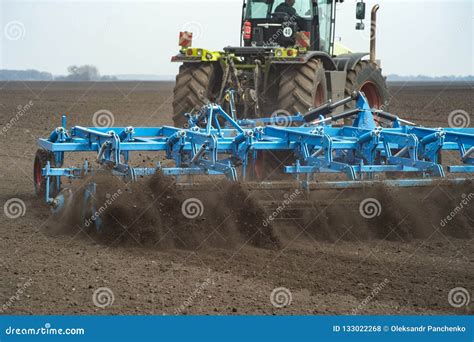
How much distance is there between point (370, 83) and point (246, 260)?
5.63 metres

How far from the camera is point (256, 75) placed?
30.3 feet

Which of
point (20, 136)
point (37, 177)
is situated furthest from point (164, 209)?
point (20, 136)

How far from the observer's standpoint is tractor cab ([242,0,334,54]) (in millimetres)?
9914

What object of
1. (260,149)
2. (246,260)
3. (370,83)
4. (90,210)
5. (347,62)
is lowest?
(246,260)

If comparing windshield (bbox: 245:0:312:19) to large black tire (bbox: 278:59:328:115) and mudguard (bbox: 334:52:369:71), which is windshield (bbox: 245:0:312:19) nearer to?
mudguard (bbox: 334:52:369:71)

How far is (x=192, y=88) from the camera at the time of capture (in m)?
9.35

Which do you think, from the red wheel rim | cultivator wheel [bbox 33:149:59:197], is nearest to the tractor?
the red wheel rim

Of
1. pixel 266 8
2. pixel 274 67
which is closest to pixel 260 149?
pixel 274 67

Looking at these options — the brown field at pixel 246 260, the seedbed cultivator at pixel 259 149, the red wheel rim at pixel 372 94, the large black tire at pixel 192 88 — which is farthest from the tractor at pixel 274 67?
the brown field at pixel 246 260

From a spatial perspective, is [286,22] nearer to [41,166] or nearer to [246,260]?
[41,166]

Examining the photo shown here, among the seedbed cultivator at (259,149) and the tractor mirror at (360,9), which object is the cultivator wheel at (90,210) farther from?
the tractor mirror at (360,9)

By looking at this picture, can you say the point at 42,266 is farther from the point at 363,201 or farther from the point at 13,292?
the point at 363,201

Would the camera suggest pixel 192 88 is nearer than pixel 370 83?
Yes

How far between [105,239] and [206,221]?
800 mm
